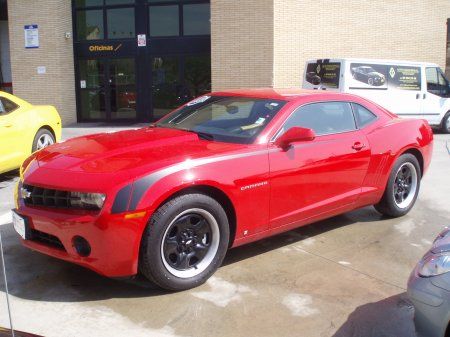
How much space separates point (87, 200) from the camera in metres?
3.67

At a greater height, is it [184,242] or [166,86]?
[166,86]

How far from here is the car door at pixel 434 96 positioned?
1487 cm

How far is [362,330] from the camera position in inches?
137

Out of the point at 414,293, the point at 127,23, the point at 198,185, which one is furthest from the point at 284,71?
the point at 414,293

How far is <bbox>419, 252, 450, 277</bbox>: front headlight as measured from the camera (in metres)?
2.84

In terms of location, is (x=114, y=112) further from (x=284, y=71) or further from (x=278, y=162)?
(x=278, y=162)

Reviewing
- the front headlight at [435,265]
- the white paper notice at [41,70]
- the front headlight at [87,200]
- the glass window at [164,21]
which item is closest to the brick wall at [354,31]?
the glass window at [164,21]

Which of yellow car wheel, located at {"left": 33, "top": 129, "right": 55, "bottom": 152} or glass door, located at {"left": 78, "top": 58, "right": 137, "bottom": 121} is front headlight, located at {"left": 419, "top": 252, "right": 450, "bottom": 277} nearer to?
yellow car wheel, located at {"left": 33, "top": 129, "right": 55, "bottom": 152}

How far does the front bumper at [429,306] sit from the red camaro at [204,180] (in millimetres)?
1636

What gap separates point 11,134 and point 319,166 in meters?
4.86

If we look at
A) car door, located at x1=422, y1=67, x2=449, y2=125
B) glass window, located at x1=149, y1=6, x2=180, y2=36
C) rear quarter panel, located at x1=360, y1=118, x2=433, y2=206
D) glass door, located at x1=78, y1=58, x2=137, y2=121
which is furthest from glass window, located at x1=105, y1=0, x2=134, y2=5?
rear quarter panel, located at x1=360, y1=118, x2=433, y2=206

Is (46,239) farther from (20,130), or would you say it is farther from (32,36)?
(32,36)

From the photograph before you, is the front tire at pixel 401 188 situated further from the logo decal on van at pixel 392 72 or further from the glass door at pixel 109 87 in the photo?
the glass door at pixel 109 87

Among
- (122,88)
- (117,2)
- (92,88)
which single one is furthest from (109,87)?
(117,2)
